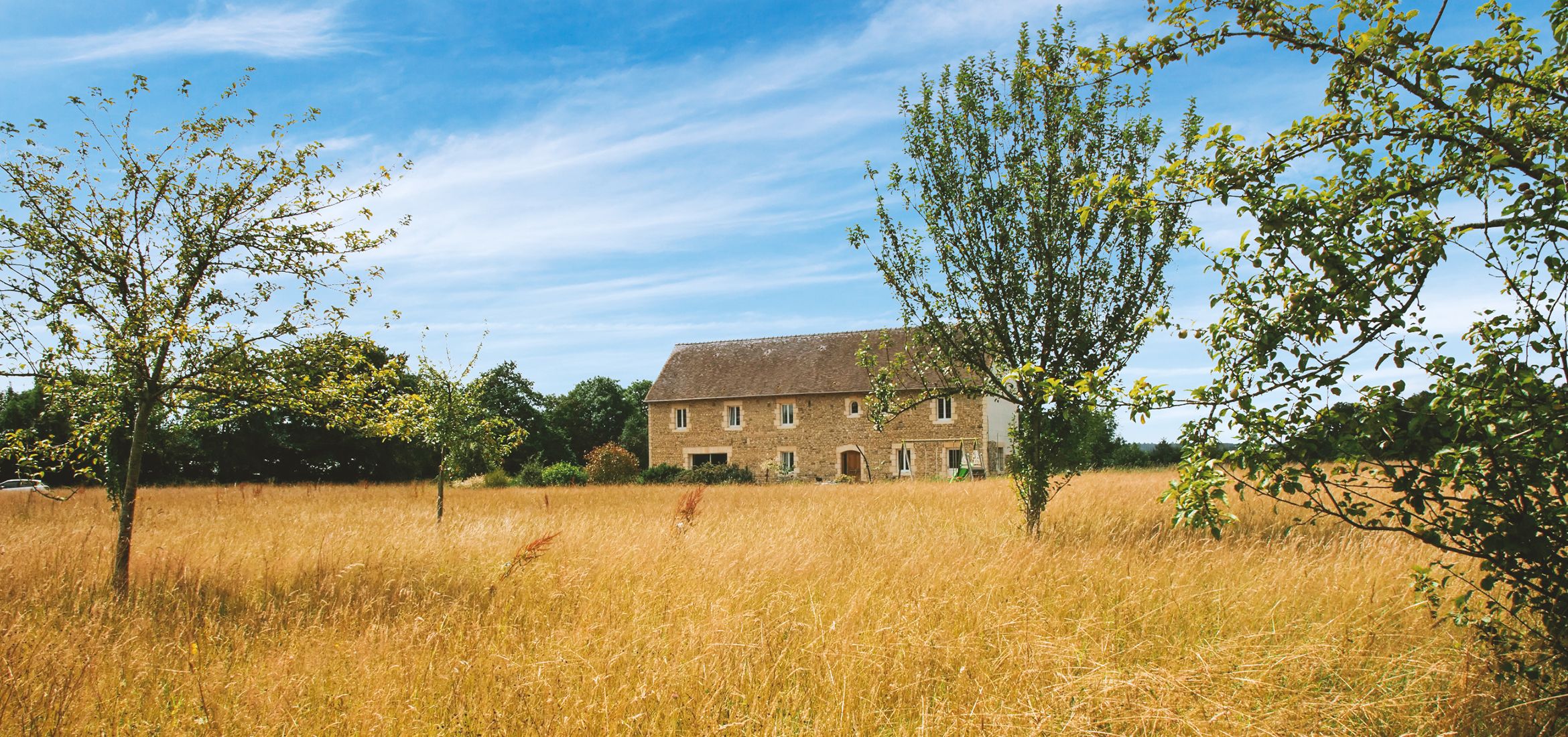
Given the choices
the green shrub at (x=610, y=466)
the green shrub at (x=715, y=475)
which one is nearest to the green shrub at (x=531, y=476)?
the green shrub at (x=610, y=466)

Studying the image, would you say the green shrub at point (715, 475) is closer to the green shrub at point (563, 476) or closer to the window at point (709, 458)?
the window at point (709, 458)

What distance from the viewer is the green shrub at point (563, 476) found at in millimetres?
30594

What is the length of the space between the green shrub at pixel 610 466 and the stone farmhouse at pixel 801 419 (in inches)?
151

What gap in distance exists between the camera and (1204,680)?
12.2 ft

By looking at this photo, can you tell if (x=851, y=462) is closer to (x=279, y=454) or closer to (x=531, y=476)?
(x=531, y=476)

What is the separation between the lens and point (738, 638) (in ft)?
14.9

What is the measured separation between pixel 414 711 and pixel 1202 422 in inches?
166

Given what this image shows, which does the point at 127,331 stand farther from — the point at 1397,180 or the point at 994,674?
the point at 1397,180

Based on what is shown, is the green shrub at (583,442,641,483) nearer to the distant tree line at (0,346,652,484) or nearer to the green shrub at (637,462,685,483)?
the green shrub at (637,462,685,483)

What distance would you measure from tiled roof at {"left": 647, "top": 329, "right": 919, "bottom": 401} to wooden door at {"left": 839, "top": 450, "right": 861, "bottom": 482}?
9.07ft

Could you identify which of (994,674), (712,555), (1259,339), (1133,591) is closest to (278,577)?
(712,555)

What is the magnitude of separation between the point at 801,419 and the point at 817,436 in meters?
1.01

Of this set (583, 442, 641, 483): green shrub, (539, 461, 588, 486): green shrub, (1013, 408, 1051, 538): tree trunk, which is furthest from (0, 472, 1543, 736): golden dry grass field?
(583, 442, 641, 483): green shrub

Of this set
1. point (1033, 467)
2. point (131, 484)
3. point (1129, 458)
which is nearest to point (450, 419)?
point (131, 484)
